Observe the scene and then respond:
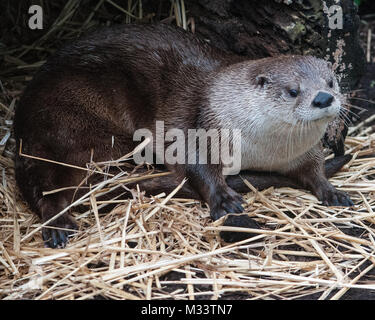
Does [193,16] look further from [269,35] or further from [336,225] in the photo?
[336,225]

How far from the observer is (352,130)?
11.5 ft

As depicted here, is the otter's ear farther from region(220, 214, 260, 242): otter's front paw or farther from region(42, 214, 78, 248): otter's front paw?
region(42, 214, 78, 248): otter's front paw

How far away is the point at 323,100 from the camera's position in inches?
88.7

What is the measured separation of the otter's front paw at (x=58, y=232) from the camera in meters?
2.37

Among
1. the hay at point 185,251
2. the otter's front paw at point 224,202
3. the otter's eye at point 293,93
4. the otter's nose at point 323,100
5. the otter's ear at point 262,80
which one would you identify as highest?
the otter's ear at point 262,80

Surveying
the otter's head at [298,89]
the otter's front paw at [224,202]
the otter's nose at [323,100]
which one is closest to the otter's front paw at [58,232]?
the otter's front paw at [224,202]

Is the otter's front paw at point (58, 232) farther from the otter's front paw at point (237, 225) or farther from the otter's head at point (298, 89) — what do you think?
the otter's head at point (298, 89)

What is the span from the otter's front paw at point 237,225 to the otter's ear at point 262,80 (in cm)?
57

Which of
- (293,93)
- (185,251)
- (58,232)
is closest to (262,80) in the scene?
(293,93)

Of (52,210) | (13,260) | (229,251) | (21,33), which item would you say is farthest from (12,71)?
(229,251)

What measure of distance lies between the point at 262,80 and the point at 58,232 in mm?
1054

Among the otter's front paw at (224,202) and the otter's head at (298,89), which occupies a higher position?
the otter's head at (298,89)

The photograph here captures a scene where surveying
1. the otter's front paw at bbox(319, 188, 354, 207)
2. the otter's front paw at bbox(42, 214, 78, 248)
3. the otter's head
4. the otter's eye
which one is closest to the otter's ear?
the otter's head

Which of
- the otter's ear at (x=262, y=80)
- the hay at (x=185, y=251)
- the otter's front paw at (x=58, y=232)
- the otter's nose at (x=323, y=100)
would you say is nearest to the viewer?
the hay at (x=185, y=251)
